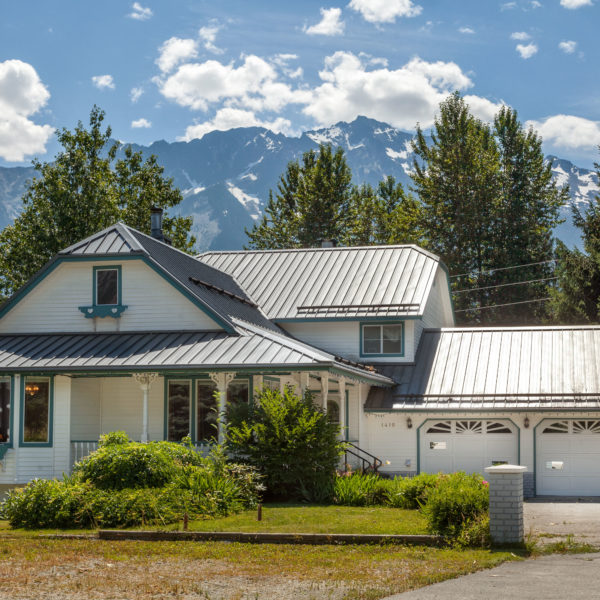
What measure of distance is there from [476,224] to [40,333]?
30.0 metres

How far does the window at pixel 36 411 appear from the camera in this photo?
2552 centimetres

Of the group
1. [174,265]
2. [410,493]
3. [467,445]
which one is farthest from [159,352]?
[467,445]

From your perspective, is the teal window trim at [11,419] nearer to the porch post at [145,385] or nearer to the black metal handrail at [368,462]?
the porch post at [145,385]

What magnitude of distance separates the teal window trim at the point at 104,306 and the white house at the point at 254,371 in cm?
3

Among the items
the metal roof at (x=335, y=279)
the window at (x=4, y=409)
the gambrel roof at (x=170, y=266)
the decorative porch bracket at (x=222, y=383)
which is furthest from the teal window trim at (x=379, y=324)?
the window at (x=4, y=409)

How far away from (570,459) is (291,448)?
9.52 meters

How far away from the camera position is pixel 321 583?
11977 mm

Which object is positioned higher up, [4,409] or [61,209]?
[61,209]

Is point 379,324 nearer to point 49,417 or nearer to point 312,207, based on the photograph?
point 49,417

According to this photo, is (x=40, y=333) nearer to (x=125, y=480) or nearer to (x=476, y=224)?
(x=125, y=480)

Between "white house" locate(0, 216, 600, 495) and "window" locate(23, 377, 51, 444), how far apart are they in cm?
4

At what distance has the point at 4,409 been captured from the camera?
25828mm

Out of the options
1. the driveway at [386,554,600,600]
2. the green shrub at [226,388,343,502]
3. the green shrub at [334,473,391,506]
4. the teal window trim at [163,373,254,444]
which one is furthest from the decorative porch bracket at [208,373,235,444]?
the driveway at [386,554,600,600]

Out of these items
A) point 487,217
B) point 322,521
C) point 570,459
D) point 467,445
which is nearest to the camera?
point 322,521
